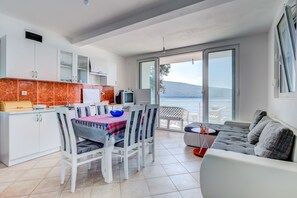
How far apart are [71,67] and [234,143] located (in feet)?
12.4

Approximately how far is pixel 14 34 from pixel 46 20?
2.01 ft

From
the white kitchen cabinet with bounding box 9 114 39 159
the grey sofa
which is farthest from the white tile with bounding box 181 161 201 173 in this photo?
the white kitchen cabinet with bounding box 9 114 39 159

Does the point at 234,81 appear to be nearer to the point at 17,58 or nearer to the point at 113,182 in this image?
the point at 113,182

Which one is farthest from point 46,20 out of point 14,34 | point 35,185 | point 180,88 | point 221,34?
point 180,88

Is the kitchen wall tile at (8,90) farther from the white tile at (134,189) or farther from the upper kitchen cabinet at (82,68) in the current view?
the white tile at (134,189)

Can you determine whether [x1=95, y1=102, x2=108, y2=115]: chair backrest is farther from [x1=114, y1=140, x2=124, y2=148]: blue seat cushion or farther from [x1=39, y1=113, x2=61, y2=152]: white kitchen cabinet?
[x1=114, y1=140, x2=124, y2=148]: blue seat cushion

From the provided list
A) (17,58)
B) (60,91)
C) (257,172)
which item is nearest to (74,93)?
(60,91)

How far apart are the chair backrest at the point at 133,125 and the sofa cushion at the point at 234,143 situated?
1121 mm

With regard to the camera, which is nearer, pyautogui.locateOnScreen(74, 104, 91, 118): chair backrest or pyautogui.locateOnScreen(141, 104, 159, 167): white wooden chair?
pyautogui.locateOnScreen(141, 104, 159, 167): white wooden chair

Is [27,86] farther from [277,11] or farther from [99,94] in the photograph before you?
[277,11]

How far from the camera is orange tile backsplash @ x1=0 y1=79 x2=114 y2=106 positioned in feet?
9.55

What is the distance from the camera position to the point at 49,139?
10.1ft

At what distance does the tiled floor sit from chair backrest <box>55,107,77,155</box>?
50cm

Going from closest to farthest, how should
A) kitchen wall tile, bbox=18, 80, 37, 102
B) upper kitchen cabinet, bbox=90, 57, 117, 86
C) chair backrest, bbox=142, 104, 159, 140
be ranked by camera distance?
chair backrest, bbox=142, 104, 159, 140 < kitchen wall tile, bbox=18, 80, 37, 102 < upper kitchen cabinet, bbox=90, 57, 117, 86
